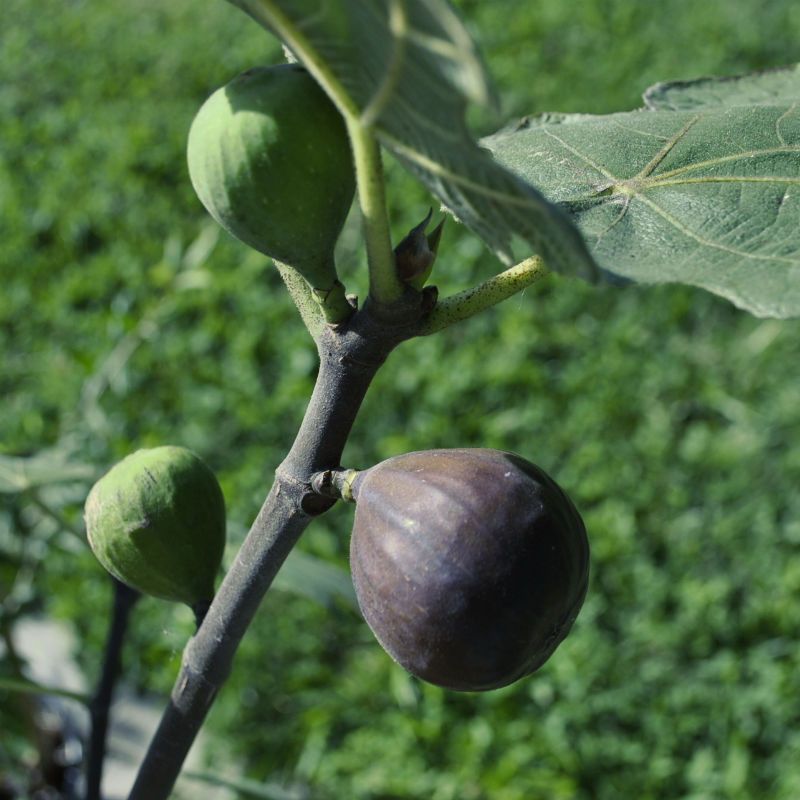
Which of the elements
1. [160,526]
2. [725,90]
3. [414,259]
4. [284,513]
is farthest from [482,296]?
[725,90]

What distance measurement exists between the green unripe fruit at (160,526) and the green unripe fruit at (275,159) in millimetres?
265

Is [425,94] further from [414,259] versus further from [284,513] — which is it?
[284,513]

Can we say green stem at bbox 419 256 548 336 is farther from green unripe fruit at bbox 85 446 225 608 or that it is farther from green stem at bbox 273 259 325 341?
green unripe fruit at bbox 85 446 225 608

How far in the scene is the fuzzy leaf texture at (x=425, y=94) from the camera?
1.41 feet

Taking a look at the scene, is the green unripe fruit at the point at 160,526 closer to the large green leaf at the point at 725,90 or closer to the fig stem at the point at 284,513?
the fig stem at the point at 284,513

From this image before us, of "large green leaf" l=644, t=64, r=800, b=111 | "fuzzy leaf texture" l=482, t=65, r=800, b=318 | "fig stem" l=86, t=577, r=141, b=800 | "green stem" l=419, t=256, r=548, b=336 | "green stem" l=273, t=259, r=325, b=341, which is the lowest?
"fig stem" l=86, t=577, r=141, b=800

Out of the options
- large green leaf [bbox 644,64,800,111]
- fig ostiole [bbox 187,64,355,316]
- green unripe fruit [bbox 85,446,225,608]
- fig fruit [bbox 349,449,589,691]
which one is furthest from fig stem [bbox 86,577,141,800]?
large green leaf [bbox 644,64,800,111]

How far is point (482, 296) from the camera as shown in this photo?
0.65 m

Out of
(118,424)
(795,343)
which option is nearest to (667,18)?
(795,343)

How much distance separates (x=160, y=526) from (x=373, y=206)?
35cm

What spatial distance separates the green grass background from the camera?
2320 mm

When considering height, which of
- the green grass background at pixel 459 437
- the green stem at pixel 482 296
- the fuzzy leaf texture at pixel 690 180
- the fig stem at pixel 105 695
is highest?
the green stem at pixel 482 296

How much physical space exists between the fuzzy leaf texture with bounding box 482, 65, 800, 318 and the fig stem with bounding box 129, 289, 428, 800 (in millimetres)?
152

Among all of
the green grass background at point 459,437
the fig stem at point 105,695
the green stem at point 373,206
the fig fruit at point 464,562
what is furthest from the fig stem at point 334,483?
the green grass background at point 459,437
